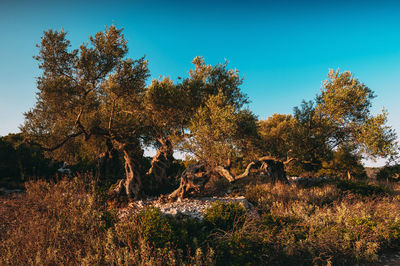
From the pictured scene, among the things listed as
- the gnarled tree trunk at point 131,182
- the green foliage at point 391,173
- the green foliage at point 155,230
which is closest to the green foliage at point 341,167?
the green foliage at point 391,173

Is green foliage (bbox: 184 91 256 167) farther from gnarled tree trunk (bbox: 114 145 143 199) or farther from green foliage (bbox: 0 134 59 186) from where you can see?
green foliage (bbox: 0 134 59 186)

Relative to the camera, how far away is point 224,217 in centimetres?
829

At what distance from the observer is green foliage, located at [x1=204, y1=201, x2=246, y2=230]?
320 inches

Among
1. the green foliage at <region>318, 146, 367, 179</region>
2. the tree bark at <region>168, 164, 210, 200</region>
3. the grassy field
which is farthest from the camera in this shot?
the green foliage at <region>318, 146, 367, 179</region>

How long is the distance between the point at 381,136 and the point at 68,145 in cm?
2270

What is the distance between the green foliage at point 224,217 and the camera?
26.7ft

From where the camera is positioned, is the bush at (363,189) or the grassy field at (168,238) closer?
the grassy field at (168,238)

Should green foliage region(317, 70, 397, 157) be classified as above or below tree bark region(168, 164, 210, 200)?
above

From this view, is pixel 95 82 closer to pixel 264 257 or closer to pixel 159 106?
pixel 159 106

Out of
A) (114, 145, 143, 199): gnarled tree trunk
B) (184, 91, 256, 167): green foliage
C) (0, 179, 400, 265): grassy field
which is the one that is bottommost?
(0, 179, 400, 265): grassy field

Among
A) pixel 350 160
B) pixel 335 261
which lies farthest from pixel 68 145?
pixel 350 160

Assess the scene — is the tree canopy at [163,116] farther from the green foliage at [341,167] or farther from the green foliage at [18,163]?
the green foliage at [18,163]

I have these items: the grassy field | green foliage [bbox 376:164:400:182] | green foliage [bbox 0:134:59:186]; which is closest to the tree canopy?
the grassy field

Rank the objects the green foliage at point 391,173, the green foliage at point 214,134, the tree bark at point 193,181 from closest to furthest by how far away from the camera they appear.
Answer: the green foliage at point 214,134 < the tree bark at point 193,181 < the green foliage at point 391,173
